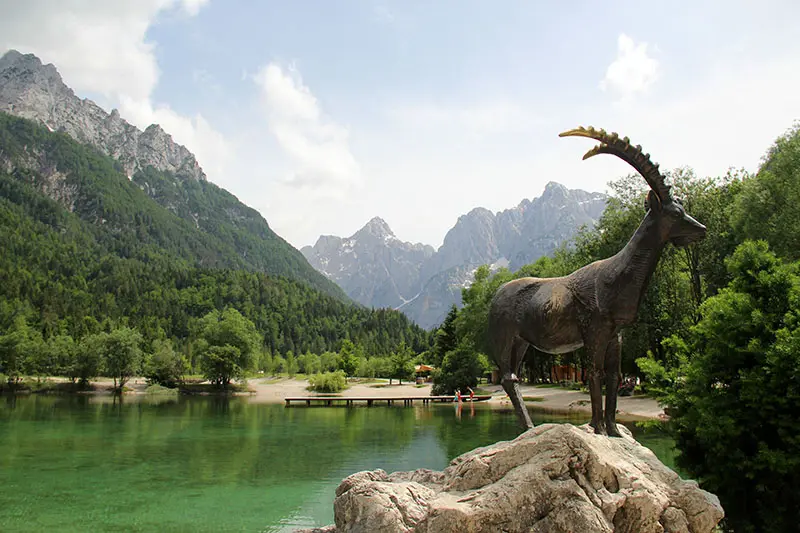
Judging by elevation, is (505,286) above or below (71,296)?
below

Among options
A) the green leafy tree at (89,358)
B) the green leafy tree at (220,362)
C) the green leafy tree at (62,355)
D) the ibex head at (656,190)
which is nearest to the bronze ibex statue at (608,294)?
the ibex head at (656,190)

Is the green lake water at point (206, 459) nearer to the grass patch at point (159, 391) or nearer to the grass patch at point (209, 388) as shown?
the grass patch at point (159, 391)

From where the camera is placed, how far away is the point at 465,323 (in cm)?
5909

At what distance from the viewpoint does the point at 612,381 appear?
24.1 ft

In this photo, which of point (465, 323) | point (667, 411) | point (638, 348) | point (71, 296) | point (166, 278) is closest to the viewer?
point (667, 411)

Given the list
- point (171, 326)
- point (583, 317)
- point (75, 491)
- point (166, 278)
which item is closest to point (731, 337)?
point (583, 317)

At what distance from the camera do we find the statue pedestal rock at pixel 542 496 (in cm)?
540

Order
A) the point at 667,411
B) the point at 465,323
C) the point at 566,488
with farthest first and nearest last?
the point at 465,323
the point at 667,411
the point at 566,488

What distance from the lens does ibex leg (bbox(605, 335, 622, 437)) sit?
287 inches

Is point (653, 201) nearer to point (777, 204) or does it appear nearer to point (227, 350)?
point (777, 204)

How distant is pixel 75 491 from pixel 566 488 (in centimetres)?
2029

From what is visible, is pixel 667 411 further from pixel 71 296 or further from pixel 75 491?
pixel 71 296

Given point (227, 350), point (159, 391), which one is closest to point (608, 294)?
point (227, 350)

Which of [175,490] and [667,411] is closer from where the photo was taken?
[667,411]
